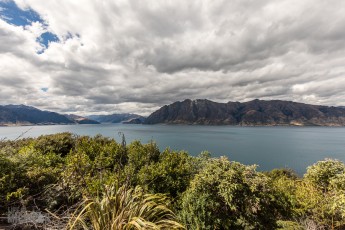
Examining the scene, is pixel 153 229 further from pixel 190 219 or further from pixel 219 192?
pixel 219 192

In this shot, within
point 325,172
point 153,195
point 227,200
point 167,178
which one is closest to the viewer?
point 153,195

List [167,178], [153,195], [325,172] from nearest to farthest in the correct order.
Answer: [153,195] < [167,178] < [325,172]

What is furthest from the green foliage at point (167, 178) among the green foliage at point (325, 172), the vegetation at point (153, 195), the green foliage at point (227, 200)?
the green foliage at point (325, 172)

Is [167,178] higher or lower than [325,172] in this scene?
higher

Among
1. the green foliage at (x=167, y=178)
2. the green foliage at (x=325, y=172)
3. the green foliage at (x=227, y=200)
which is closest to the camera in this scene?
the green foliage at (x=227, y=200)

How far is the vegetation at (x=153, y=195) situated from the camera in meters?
4.59

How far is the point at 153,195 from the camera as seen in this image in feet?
19.5

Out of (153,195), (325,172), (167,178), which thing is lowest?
(325,172)

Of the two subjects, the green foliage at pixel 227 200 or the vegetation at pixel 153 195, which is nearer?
the vegetation at pixel 153 195

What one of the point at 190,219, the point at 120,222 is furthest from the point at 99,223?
the point at 190,219

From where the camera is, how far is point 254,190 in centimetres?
838

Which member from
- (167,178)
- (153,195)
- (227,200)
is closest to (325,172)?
(227,200)

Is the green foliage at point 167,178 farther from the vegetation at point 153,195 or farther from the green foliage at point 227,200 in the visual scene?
the green foliage at point 227,200

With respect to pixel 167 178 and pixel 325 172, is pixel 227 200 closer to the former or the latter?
pixel 167 178
